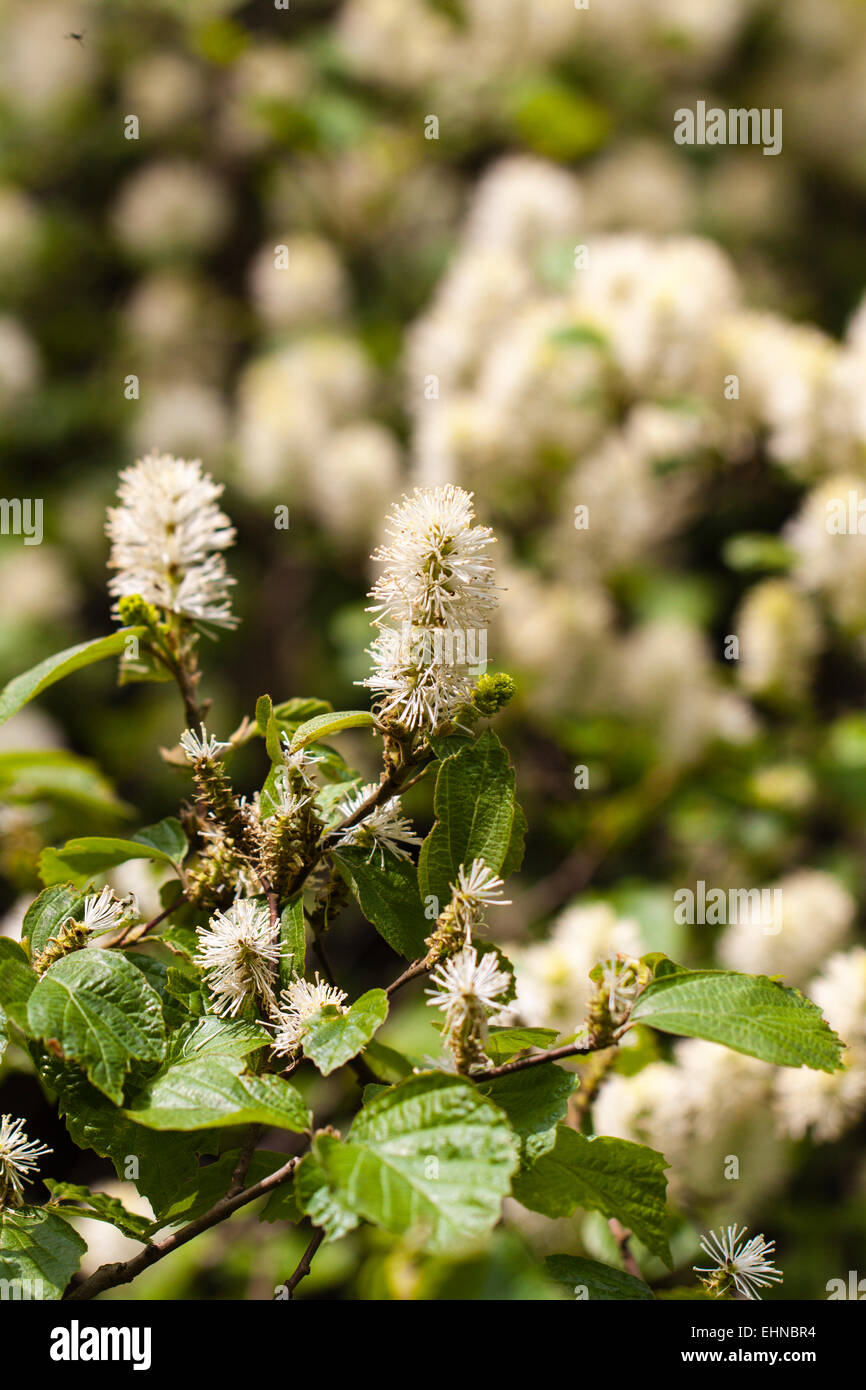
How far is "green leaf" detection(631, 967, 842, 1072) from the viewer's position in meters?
0.38

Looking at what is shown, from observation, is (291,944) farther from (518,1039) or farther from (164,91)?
(164,91)

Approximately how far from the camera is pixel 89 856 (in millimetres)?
527

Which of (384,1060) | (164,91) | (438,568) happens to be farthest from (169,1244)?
(164,91)

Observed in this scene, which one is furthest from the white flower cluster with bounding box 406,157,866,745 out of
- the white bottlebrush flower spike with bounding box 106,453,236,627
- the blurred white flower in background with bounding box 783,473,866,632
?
the white bottlebrush flower spike with bounding box 106,453,236,627

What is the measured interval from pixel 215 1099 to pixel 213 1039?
0.15ft

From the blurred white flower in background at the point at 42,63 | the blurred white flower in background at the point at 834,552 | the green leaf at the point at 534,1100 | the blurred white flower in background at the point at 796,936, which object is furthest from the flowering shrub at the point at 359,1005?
the blurred white flower in background at the point at 42,63

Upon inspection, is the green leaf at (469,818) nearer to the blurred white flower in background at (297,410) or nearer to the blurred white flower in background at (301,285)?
the blurred white flower in background at (297,410)

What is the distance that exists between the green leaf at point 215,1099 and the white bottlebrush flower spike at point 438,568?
18cm

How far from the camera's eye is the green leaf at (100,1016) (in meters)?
0.38

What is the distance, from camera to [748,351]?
1.28 m

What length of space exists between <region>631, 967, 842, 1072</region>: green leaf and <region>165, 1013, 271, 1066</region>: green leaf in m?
0.14
